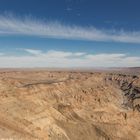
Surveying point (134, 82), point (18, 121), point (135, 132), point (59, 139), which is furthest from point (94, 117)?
point (134, 82)

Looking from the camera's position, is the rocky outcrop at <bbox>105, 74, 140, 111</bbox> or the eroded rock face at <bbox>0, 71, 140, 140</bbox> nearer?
the eroded rock face at <bbox>0, 71, 140, 140</bbox>

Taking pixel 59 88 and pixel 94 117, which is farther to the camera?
pixel 59 88

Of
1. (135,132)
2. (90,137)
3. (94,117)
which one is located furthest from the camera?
(94,117)

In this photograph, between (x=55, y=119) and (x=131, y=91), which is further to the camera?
(x=131, y=91)

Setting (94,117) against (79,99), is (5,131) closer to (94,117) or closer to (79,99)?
(94,117)

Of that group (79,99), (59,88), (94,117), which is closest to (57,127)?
(94,117)

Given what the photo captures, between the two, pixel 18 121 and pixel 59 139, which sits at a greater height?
pixel 18 121

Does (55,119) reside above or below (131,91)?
below

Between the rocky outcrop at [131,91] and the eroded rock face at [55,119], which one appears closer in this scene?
the eroded rock face at [55,119]

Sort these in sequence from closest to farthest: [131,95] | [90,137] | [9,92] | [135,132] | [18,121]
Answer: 1. [18,121]
2. [90,137]
3. [9,92]
4. [135,132]
5. [131,95]

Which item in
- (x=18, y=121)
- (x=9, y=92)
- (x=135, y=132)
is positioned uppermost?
(x=9, y=92)
